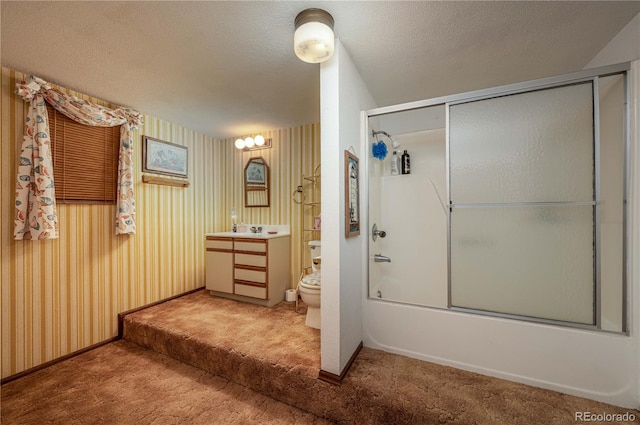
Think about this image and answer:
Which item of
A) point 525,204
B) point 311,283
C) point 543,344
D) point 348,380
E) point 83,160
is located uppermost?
point 83,160

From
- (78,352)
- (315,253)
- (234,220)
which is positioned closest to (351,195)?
(315,253)

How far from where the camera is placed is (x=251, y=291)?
2855 mm

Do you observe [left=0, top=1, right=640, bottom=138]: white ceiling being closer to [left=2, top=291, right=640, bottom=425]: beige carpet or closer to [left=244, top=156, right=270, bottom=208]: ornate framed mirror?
[left=244, top=156, right=270, bottom=208]: ornate framed mirror

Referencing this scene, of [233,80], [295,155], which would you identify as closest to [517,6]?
[233,80]

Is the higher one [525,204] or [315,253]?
[525,204]

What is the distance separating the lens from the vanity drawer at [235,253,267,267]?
2809 millimetres

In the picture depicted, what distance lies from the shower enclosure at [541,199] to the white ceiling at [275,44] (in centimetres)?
33

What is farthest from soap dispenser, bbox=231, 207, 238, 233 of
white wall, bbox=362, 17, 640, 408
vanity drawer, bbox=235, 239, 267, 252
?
white wall, bbox=362, 17, 640, 408

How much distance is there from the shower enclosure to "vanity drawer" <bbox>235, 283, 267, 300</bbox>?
1.35 metres

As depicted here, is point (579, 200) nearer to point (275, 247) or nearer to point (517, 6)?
point (517, 6)

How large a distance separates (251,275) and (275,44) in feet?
7.51

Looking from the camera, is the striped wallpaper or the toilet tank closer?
the striped wallpaper

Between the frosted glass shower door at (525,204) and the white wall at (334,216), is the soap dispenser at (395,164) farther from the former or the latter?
the white wall at (334,216)

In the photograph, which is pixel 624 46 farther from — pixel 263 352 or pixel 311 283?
pixel 263 352
